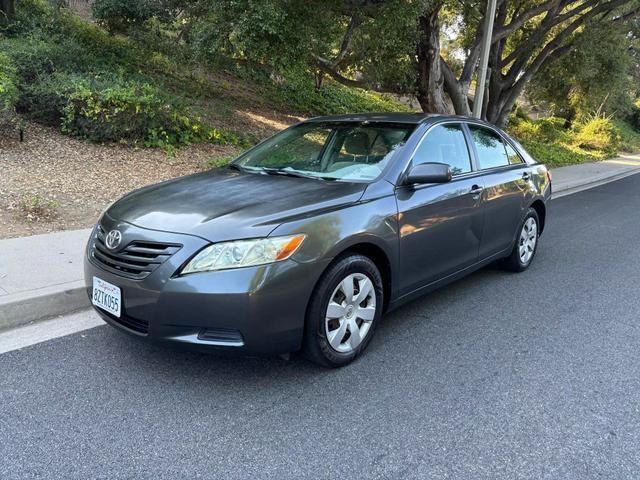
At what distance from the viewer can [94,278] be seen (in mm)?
3273

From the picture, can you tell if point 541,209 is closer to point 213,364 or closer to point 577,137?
point 213,364

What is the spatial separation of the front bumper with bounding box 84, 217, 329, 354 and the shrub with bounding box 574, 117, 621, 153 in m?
24.4

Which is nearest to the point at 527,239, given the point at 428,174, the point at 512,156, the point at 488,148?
the point at 512,156

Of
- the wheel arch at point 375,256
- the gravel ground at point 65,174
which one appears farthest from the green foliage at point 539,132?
the wheel arch at point 375,256

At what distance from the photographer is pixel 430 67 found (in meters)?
13.4

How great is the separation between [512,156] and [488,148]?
55 cm

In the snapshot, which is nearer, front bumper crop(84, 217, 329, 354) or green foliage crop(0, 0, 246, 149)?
front bumper crop(84, 217, 329, 354)

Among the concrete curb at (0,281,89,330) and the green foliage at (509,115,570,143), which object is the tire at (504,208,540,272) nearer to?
the concrete curb at (0,281,89,330)

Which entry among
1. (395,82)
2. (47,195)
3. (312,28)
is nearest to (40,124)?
(47,195)

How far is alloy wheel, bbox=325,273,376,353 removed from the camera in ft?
10.7

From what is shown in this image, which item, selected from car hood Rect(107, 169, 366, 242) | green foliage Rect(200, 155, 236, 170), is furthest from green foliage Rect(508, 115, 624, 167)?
car hood Rect(107, 169, 366, 242)

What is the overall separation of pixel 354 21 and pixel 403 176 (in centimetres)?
793

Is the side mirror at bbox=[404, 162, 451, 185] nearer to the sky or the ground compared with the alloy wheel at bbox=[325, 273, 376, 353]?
nearer to the sky

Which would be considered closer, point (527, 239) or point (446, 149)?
point (446, 149)
